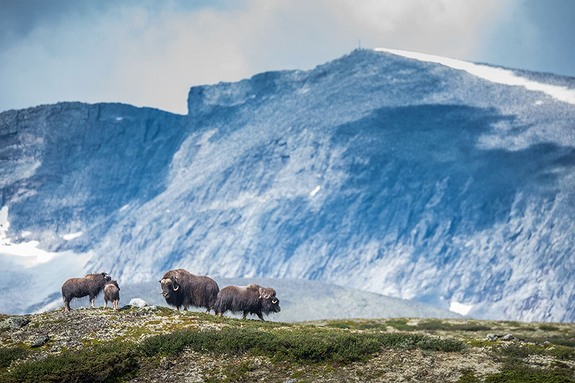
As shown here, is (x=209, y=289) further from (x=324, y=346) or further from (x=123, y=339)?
(x=324, y=346)

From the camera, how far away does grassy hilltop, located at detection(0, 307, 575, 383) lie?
31484 millimetres

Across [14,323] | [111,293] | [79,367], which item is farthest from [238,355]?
[14,323]

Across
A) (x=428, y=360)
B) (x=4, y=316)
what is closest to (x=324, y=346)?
(x=428, y=360)

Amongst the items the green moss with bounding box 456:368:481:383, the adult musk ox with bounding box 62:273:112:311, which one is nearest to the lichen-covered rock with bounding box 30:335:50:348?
the adult musk ox with bounding box 62:273:112:311

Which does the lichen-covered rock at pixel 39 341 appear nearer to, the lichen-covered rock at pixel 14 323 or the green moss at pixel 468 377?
the lichen-covered rock at pixel 14 323

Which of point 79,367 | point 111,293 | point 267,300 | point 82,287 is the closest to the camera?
point 79,367

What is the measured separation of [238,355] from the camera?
1344 inches

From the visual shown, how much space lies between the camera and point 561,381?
29906 mm

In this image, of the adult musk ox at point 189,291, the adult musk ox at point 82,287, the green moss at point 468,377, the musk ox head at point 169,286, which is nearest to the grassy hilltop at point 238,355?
the green moss at point 468,377

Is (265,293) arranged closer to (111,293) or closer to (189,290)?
(189,290)

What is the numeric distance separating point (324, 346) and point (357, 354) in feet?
6.36

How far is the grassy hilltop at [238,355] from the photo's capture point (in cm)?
3148

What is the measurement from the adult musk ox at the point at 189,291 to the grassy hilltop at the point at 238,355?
24.8ft

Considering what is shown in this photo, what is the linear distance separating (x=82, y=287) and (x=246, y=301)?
40.8 feet
